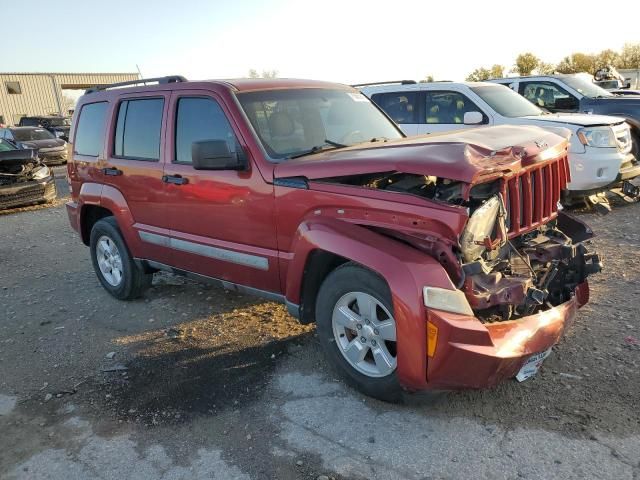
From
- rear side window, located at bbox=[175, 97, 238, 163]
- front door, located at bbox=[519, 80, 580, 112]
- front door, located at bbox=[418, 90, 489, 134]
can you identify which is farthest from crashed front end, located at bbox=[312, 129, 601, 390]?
front door, located at bbox=[519, 80, 580, 112]

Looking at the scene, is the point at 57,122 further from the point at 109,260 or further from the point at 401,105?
the point at 109,260

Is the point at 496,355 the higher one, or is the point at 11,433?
the point at 496,355

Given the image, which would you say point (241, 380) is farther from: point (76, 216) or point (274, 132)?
A: point (76, 216)

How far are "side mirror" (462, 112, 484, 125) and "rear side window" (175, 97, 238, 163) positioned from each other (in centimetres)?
476

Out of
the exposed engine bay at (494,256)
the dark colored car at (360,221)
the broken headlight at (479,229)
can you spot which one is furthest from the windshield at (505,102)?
the broken headlight at (479,229)

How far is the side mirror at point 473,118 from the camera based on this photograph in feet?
25.1

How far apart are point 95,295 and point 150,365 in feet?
6.60

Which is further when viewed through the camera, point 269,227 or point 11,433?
point 269,227

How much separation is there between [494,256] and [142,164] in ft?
10.1

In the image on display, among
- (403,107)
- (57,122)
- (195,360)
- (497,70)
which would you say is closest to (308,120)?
(195,360)

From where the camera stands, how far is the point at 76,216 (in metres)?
5.74

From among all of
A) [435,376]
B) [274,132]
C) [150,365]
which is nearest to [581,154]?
[274,132]

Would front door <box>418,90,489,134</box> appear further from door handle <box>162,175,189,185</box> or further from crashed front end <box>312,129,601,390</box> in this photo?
door handle <box>162,175,189,185</box>

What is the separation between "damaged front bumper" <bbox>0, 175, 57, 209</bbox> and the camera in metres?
10.9
